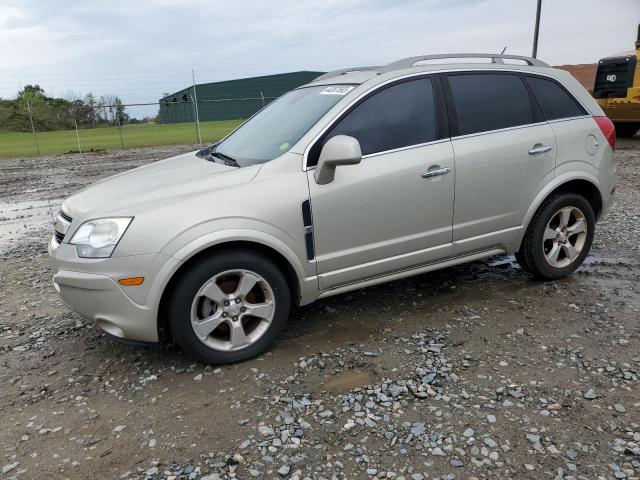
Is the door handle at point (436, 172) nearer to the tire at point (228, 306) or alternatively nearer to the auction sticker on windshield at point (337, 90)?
the auction sticker on windshield at point (337, 90)

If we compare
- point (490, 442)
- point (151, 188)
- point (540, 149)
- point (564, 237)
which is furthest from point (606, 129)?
point (151, 188)

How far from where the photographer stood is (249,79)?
204 ft

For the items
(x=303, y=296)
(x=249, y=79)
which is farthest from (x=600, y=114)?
(x=249, y=79)

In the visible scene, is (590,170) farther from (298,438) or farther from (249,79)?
(249,79)

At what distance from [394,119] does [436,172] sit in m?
0.50

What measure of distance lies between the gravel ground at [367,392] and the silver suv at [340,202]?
1.20 ft

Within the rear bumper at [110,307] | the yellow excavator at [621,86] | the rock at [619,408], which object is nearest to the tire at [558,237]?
the rock at [619,408]

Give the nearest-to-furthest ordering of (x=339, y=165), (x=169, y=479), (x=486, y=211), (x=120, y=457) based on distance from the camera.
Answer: (x=169, y=479)
(x=120, y=457)
(x=339, y=165)
(x=486, y=211)

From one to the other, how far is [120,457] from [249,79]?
62898 millimetres

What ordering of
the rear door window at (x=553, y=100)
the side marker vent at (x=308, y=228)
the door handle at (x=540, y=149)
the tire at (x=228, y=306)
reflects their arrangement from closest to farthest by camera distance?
the tire at (x=228, y=306)
the side marker vent at (x=308, y=228)
the door handle at (x=540, y=149)
the rear door window at (x=553, y=100)

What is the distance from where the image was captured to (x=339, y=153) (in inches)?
134

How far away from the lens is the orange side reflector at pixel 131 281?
324 centimetres

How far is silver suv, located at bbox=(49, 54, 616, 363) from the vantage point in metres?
3.34

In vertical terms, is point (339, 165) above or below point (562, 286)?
above
